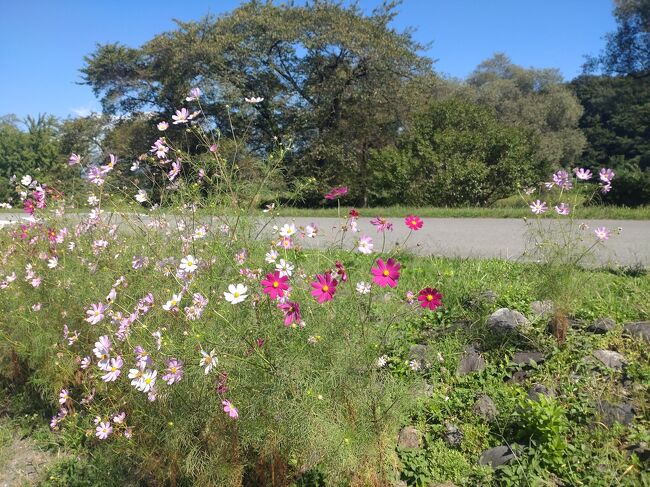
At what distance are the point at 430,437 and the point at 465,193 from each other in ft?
35.6

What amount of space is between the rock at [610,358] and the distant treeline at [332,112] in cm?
459

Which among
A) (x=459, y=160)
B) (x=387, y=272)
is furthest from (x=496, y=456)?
(x=459, y=160)

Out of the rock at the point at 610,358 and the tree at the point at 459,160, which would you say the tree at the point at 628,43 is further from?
the rock at the point at 610,358

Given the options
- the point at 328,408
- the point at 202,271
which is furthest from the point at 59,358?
the point at 328,408

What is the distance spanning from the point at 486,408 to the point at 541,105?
93.3 feet

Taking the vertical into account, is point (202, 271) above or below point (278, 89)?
below

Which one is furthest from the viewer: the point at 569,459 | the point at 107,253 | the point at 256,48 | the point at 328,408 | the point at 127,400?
the point at 256,48

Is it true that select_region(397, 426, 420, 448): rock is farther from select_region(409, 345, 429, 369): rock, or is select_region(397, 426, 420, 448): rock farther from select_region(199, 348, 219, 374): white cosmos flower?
select_region(199, 348, 219, 374): white cosmos flower

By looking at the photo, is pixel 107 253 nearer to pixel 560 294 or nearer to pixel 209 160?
pixel 209 160

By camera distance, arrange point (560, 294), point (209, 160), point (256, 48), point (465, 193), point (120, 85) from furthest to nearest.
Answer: point (120, 85), point (256, 48), point (465, 193), point (560, 294), point (209, 160)

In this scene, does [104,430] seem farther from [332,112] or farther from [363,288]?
[332,112]

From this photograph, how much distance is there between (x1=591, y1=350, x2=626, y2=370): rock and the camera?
2.73 metres

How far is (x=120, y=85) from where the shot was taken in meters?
22.5

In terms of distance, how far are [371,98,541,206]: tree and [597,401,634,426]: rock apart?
10.3 metres
